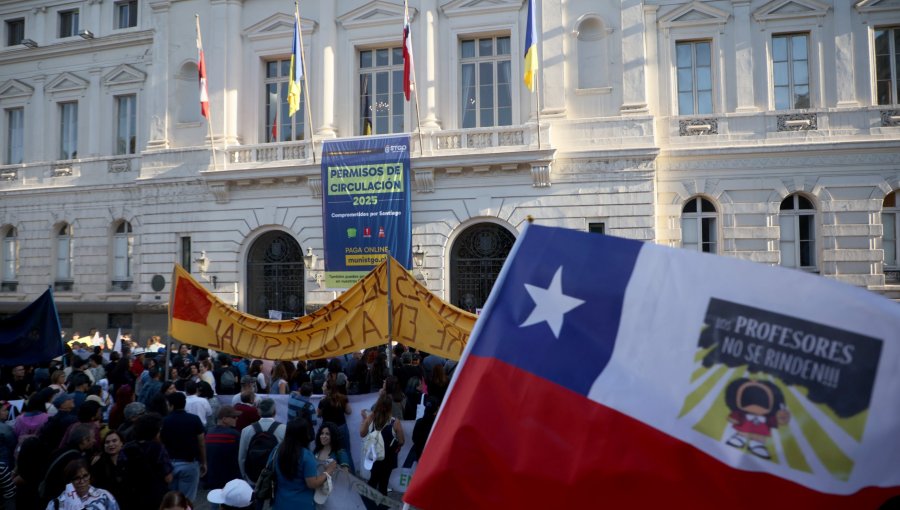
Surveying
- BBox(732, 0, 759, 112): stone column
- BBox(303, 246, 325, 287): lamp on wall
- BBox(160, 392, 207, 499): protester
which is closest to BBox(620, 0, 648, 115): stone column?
BBox(732, 0, 759, 112): stone column

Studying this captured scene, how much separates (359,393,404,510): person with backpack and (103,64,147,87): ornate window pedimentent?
22263 mm

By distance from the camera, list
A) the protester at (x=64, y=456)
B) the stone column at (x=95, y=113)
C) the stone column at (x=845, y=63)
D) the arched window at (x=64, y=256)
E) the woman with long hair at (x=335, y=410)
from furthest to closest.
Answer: the arched window at (x=64, y=256)
the stone column at (x=95, y=113)
the stone column at (x=845, y=63)
the woman with long hair at (x=335, y=410)
the protester at (x=64, y=456)

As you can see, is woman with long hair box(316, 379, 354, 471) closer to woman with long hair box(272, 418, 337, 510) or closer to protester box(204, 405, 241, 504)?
protester box(204, 405, 241, 504)

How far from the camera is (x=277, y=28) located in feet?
78.7

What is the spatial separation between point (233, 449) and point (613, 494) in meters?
5.79

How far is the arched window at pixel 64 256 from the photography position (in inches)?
1083

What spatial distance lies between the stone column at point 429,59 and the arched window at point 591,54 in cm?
436

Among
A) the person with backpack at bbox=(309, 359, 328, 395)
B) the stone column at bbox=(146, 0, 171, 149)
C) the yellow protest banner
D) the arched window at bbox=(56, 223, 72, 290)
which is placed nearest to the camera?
the yellow protest banner

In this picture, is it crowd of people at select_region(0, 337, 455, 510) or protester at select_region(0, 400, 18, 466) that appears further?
protester at select_region(0, 400, 18, 466)

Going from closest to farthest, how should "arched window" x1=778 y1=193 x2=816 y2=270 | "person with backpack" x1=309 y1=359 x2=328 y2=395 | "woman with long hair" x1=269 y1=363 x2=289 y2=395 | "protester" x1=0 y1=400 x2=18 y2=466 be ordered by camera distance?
"protester" x1=0 y1=400 x2=18 y2=466, "woman with long hair" x1=269 y1=363 x2=289 y2=395, "person with backpack" x1=309 y1=359 x2=328 y2=395, "arched window" x1=778 y1=193 x2=816 y2=270

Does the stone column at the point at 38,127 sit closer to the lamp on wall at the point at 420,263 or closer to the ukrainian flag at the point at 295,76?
the ukrainian flag at the point at 295,76

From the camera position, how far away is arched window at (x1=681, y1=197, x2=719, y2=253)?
20.8 meters

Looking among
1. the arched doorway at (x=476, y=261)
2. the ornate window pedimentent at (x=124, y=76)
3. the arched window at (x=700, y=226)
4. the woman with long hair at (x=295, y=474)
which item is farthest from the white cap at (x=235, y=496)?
the ornate window pedimentent at (x=124, y=76)

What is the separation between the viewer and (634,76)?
20.8 metres
